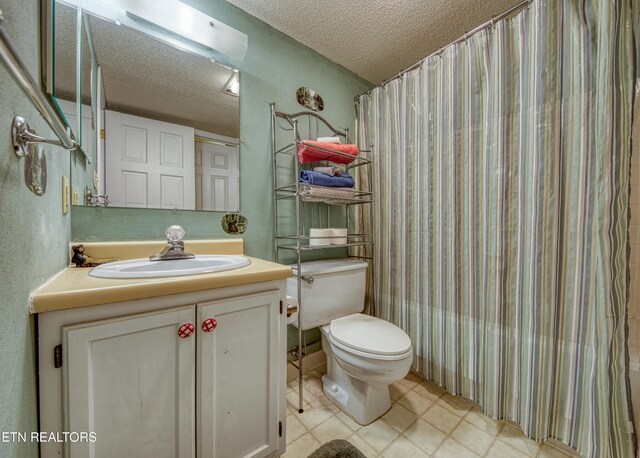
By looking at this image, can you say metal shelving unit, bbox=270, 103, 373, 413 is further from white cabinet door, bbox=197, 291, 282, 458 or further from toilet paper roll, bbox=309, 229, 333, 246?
white cabinet door, bbox=197, 291, 282, 458

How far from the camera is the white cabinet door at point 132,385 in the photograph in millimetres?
584

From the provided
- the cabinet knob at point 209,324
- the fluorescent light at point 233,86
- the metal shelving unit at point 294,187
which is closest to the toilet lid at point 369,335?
the metal shelving unit at point 294,187

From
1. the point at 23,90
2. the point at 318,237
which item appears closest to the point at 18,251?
the point at 23,90

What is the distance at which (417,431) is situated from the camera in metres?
1.18

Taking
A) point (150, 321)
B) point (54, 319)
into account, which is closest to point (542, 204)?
point (150, 321)

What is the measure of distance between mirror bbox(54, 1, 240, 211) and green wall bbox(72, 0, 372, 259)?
2.1 inches

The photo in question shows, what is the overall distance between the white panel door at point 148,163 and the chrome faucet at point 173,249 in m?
0.18

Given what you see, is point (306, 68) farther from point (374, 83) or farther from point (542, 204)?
point (542, 204)

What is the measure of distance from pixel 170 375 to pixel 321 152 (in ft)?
4.12

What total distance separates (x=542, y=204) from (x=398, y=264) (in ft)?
2.56

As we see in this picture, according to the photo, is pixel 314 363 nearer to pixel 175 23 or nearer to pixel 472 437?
pixel 472 437

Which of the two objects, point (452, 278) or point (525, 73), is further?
point (452, 278)

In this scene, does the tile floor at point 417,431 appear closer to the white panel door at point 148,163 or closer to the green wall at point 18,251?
the green wall at point 18,251

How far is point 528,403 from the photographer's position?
1089 mm
